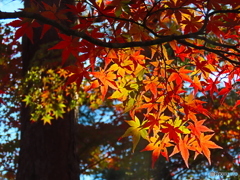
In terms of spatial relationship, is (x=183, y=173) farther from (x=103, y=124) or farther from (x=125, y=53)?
(x=125, y=53)

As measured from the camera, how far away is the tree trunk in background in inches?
148

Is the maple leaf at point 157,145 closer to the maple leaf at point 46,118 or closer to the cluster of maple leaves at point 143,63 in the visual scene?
the cluster of maple leaves at point 143,63

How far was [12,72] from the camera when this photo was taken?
17.7ft

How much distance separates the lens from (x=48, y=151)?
3818 millimetres

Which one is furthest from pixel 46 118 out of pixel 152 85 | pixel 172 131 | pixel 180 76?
pixel 172 131

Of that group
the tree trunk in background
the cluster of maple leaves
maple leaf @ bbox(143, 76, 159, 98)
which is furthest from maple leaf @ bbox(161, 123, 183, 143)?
the tree trunk in background

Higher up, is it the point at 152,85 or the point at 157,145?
the point at 152,85

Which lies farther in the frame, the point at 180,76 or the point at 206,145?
the point at 180,76

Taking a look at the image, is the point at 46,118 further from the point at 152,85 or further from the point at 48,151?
the point at 152,85

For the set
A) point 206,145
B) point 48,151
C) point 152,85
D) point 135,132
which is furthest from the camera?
point 48,151

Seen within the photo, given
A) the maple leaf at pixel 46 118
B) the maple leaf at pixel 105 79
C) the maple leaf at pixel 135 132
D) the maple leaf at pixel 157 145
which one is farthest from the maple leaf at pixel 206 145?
the maple leaf at pixel 46 118

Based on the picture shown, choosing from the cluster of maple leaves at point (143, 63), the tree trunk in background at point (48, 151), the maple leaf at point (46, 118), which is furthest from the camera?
the maple leaf at point (46, 118)

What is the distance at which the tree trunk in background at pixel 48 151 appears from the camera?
148 inches

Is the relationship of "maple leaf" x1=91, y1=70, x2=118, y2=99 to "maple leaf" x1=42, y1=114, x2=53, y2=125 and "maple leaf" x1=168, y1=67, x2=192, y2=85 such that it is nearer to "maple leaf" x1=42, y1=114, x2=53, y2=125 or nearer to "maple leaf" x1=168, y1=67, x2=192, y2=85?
"maple leaf" x1=168, y1=67, x2=192, y2=85
